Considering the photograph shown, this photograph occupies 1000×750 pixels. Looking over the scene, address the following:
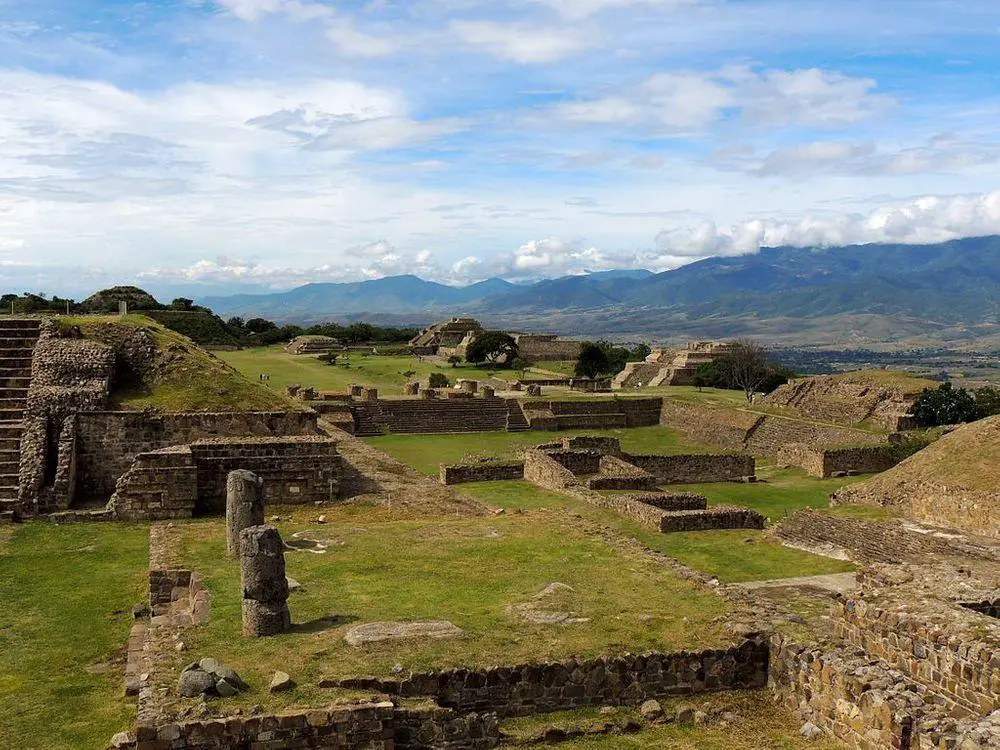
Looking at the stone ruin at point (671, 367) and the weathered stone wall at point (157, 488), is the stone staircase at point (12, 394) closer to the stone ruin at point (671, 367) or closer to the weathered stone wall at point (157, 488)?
the weathered stone wall at point (157, 488)

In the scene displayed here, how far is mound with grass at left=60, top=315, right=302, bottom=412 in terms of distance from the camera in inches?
773

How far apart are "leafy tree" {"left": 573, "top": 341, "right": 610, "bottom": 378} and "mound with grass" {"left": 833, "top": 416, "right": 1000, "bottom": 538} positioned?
43.8 m

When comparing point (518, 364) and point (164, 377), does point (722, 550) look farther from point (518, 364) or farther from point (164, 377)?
point (518, 364)

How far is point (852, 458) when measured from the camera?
3027cm

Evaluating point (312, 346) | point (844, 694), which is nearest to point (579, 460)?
point (844, 694)

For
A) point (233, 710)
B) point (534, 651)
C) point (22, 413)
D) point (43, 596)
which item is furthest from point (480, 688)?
point (22, 413)

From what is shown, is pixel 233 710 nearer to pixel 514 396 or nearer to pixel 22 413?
pixel 22 413

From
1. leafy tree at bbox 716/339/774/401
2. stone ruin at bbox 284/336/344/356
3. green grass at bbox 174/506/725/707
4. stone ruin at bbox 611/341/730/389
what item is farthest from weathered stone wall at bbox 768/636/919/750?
stone ruin at bbox 284/336/344/356

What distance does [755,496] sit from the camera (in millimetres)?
25594

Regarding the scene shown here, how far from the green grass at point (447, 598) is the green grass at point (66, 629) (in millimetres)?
987

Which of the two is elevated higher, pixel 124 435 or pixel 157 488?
pixel 124 435

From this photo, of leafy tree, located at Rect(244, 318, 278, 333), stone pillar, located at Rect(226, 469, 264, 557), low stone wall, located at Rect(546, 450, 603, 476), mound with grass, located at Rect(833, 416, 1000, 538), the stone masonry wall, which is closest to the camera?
the stone masonry wall

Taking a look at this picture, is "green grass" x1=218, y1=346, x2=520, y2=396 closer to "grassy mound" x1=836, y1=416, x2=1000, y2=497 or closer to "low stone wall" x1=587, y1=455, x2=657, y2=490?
"low stone wall" x1=587, y1=455, x2=657, y2=490

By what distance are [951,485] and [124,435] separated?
58.5ft
